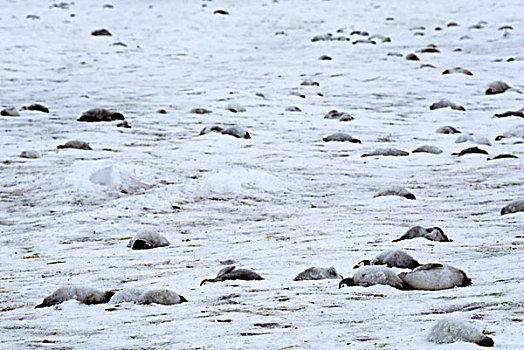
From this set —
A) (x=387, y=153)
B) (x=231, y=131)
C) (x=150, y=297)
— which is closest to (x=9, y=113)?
(x=231, y=131)

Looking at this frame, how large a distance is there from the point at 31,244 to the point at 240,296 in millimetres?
→ 1277

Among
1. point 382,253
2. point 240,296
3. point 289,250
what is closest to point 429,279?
point 382,253

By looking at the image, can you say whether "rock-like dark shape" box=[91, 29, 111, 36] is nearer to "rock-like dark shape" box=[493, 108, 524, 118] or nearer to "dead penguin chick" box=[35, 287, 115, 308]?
"rock-like dark shape" box=[493, 108, 524, 118]

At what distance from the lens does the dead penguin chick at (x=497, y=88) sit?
7445 millimetres

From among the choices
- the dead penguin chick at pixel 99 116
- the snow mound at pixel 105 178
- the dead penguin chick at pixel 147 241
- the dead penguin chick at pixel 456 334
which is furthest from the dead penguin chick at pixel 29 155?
the dead penguin chick at pixel 456 334

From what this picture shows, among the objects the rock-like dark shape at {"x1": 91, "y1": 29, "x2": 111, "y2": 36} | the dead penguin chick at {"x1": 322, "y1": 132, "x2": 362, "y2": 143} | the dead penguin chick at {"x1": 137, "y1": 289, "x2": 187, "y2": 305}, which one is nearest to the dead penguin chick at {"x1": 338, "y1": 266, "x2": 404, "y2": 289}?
the dead penguin chick at {"x1": 137, "y1": 289, "x2": 187, "y2": 305}

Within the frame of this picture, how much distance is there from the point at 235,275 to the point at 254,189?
62.7 inches

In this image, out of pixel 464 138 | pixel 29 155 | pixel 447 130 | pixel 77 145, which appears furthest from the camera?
pixel 447 130

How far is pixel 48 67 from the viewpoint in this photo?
358 inches

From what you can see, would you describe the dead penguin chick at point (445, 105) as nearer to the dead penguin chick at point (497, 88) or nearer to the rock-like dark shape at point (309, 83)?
the dead penguin chick at point (497, 88)

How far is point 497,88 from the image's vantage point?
746 centimetres

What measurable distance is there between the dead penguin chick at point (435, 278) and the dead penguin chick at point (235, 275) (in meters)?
0.49

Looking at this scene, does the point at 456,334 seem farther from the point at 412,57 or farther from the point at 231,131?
the point at 412,57

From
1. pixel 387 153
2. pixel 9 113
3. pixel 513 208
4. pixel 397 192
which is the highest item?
pixel 513 208
